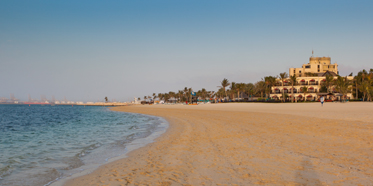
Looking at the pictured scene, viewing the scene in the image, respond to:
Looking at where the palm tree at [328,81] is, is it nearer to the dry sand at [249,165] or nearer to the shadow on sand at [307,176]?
the dry sand at [249,165]

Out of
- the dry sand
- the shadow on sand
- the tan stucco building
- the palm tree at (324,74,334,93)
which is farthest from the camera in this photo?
the tan stucco building

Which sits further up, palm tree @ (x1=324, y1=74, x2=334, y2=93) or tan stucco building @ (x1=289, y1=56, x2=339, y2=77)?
tan stucco building @ (x1=289, y1=56, x2=339, y2=77)

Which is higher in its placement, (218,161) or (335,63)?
(335,63)

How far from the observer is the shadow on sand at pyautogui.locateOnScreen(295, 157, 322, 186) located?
5.76 meters

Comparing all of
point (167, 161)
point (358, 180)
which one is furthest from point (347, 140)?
point (167, 161)

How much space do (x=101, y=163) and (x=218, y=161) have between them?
13.9ft

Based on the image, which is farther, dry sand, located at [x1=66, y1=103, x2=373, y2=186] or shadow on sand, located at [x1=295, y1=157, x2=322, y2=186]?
dry sand, located at [x1=66, y1=103, x2=373, y2=186]

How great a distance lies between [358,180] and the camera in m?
5.75

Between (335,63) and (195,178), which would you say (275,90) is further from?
(195,178)

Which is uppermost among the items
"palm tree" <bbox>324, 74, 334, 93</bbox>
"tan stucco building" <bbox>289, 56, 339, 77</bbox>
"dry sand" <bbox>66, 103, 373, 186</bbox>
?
"tan stucco building" <bbox>289, 56, 339, 77</bbox>

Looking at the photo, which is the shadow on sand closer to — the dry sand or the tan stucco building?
the dry sand

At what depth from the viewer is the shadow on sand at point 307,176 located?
18.9 feet

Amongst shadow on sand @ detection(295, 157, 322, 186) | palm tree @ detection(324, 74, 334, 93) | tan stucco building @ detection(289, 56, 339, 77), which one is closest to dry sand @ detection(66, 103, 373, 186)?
shadow on sand @ detection(295, 157, 322, 186)

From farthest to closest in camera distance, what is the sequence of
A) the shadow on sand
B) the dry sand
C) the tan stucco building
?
the tan stucco building → the dry sand → the shadow on sand
